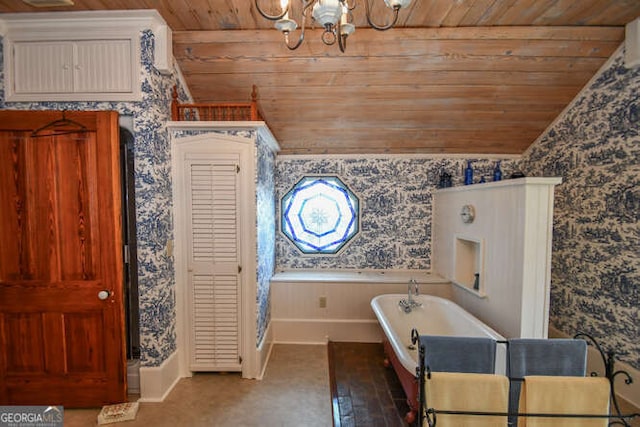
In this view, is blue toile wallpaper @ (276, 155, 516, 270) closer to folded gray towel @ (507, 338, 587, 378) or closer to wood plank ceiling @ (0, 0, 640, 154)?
wood plank ceiling @ (0, 0, 640, 154)

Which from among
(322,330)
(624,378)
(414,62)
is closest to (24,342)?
(322,330)

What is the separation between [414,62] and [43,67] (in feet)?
9.47

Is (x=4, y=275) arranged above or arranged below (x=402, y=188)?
below

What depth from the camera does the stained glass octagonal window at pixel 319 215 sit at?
357 cm

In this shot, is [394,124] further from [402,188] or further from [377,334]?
[377,334]

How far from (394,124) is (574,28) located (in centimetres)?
152

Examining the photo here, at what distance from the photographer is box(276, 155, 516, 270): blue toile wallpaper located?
138 inches

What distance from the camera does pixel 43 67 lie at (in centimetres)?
214

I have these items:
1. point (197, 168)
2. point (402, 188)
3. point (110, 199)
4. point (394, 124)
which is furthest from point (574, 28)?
point (110, 199)

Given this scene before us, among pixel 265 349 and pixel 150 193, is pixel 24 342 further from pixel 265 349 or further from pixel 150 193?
pixel 265 349

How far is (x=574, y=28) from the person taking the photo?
222cm

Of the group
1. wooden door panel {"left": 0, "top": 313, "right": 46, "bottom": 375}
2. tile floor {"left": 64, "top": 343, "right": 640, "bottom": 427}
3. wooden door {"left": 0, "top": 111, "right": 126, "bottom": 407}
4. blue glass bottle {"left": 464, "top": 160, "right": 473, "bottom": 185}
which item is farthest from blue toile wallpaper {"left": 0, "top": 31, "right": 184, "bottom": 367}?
blue glass bottle {"left": 464, "top": 160, "right": 473, "bottom": 185}

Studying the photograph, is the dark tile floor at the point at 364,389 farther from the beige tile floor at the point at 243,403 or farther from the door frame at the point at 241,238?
the door frame at the point at 241,238

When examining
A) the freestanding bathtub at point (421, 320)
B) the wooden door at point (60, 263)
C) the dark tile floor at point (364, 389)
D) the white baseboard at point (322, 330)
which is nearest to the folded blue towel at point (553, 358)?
the freestanding bathtub at point (421, 320)
